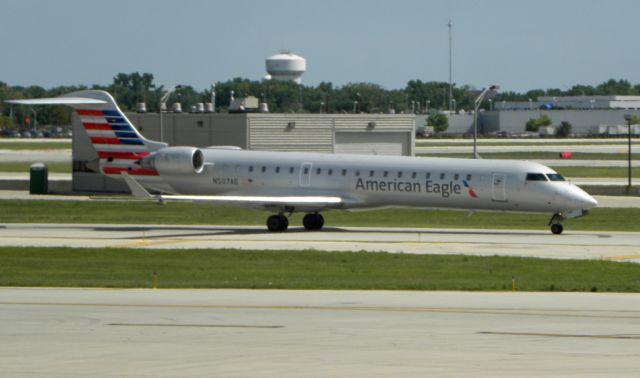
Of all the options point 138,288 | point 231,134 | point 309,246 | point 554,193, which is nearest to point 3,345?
point 138,288

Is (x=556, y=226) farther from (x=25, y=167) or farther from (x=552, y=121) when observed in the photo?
(x=552, y=121)

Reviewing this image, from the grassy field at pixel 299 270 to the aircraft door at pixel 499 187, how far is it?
7462 mm

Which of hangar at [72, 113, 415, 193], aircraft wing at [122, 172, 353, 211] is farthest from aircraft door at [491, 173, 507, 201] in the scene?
hangar at [72, 113, 415, 193]

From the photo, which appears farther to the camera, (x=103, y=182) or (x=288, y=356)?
(x=103, y=182)

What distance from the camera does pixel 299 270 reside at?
26.8 metres

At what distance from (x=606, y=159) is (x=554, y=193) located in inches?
2671

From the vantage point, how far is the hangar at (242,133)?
57812 millimetres

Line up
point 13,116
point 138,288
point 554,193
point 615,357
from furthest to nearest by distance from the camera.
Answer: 1. point 13,116
2. point 554,193
3. point 138,288
4. point 615,357

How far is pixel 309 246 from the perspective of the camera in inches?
1293

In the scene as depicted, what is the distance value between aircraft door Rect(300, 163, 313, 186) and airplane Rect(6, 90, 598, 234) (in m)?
0.03

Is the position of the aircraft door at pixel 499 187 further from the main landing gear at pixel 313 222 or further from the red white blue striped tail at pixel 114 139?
the red white blue striped tail at pixel 114 139

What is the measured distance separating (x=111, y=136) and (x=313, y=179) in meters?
7.42

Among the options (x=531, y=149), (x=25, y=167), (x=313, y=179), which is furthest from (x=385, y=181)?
(x=531, y=149)

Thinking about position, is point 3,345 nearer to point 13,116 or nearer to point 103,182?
point 103,182
